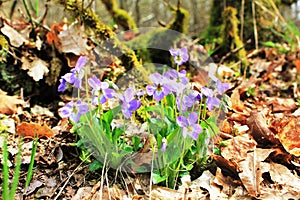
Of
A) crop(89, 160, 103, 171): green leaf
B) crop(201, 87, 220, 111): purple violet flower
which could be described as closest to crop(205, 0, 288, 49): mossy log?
crop(201, 87, 220, 111): purple violet flower

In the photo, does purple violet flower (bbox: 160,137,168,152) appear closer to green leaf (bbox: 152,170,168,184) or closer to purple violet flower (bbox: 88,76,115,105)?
green leaf (bbox: 152,170,168,184)

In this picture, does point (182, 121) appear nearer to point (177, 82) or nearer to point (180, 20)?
point (177, 82)

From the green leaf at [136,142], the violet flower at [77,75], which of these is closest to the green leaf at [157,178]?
the green leaf at [136,142]

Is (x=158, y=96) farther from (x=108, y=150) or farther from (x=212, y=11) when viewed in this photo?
(x=212, y=11)

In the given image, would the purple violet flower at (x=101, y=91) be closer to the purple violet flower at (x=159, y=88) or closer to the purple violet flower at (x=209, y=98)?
the purple violet flower at (x=159, y=88)

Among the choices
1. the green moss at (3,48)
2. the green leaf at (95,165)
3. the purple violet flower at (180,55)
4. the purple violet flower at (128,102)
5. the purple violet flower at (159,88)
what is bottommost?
the green leaf at (95,165)

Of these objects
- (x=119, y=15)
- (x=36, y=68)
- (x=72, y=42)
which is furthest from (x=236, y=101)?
(x=119, y=15)
